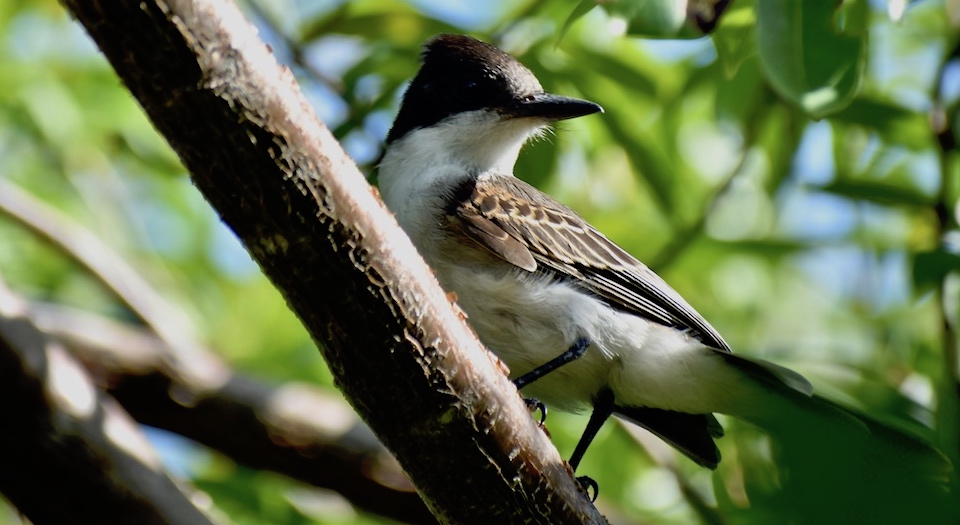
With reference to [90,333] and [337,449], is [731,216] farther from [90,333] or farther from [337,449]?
[90,333]

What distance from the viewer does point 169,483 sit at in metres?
3.55

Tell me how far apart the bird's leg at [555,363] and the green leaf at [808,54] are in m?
1.43

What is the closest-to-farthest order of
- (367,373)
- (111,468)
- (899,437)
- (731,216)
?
(899,437), (367,373), (111,468), (731,216)

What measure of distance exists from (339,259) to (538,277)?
5.77 ft

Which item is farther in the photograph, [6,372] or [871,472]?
[6,372]

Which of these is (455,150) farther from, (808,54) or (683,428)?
(808,54)

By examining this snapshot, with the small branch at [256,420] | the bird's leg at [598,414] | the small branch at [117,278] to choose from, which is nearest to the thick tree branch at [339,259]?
the bird's leg at [598,414]

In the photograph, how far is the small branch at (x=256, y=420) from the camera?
4.95 metres

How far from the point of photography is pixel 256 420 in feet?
16.3

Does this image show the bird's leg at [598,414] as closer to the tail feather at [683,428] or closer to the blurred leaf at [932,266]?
the tail feather at [683,428]

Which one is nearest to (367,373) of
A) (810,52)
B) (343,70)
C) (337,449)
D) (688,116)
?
(810,52)

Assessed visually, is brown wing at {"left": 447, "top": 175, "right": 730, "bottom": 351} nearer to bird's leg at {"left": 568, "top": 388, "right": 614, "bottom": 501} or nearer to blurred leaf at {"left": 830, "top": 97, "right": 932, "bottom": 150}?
bird's leg at {"left": 568, "top": 388, "right": 614, "bottom": 501}

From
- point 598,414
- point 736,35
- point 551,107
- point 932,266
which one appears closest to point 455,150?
point 551,107

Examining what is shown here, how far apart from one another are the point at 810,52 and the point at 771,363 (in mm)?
1344
